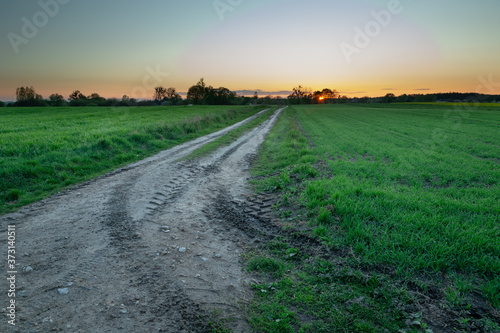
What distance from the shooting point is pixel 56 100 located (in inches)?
3393

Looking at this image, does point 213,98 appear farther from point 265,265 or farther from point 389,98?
point 265,265

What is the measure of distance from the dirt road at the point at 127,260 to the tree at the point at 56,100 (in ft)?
314

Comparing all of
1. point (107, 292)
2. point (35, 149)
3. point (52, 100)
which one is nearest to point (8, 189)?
point (35, 149)

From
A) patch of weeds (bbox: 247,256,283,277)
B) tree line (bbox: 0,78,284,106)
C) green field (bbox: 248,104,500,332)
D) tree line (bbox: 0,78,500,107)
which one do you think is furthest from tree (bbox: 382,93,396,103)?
patch of weeds (bbox: 247,256,283,277)

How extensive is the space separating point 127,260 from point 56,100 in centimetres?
10565

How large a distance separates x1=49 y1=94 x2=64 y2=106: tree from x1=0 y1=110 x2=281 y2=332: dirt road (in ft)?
314

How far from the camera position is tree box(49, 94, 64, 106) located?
82.9 meters

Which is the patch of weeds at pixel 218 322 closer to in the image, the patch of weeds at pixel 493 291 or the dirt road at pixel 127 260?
the dirt road at pixel 127 260

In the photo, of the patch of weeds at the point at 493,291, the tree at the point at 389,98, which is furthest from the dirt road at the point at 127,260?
the tree at the point at 389,98

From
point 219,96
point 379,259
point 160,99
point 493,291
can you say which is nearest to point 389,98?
point 219,96

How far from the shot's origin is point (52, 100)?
86125 mm

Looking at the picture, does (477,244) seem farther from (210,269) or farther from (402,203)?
(210,269)

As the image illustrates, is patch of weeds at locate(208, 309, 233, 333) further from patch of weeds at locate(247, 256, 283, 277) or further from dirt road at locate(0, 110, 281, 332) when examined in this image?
patch of weeds at locate(247, 256, 283, 277)

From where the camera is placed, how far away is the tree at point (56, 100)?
82.9 m
